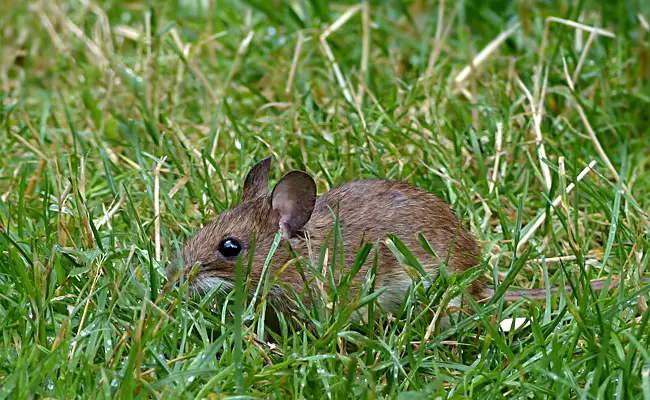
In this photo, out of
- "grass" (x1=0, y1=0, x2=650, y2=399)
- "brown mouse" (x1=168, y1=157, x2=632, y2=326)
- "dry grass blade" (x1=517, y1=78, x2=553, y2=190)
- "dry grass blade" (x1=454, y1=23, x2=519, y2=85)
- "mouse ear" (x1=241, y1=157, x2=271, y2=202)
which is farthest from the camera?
"dry grass blade" (x1=454, y1=23, x2=519, y2=85)

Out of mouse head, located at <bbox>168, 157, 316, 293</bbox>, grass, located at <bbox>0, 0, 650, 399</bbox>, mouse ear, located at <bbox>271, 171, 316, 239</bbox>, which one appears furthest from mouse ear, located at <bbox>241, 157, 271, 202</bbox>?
grass, located at <bbox>0, 0, 650, 399</bbox>

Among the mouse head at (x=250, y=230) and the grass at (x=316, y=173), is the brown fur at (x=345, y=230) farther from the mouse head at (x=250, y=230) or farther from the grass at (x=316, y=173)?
the grass at (x=316, y=173)

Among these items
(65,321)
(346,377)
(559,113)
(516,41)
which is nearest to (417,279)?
(346,377)

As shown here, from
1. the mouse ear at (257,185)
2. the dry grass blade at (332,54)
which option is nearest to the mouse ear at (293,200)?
the mouse ear at (257,185)

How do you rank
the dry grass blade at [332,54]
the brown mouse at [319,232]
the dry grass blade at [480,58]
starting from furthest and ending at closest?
the dry grass blade at [480,58], the dry grass blade at [332,54], the brown mouse at [319,232]

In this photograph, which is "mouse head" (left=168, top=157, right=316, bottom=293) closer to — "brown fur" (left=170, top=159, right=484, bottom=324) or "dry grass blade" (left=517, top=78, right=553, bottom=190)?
"brown fur" (left=170, top=159, right=484, bottom=324)

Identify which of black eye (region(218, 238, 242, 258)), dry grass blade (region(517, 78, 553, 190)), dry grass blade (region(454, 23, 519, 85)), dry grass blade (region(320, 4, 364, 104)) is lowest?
dry grass blade (region(517, 78, 553, 190))

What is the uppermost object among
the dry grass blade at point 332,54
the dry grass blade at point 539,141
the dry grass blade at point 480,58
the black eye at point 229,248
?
the dry grass blade at point 332,54

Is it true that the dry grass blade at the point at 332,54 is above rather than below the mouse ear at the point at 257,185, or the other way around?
above

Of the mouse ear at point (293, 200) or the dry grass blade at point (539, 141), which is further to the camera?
the dry grass blade at point (539, 141)
